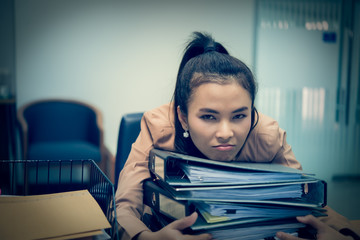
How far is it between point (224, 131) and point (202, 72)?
193 mm

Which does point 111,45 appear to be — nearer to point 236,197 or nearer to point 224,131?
point 224,131

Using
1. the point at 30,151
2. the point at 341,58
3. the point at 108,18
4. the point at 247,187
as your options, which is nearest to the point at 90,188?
the point at 247,187

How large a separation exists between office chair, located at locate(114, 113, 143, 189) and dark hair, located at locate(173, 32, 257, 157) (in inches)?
14.4

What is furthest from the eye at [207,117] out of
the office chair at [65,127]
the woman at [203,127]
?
the office chair at [65,127]

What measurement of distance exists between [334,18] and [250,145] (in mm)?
3792

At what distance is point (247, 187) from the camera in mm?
703

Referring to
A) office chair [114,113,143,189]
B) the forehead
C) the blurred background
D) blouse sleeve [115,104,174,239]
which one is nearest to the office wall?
the blurred background

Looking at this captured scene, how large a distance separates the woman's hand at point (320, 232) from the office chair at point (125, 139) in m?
0.81

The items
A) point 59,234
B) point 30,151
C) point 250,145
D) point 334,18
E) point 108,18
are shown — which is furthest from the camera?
point 334,18

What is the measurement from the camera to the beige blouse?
0.95m

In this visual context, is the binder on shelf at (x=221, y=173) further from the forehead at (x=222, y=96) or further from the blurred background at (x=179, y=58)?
the blurred background at (x=179, y=58)

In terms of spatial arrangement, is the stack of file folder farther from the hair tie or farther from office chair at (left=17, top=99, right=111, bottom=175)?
office chair at (left=17, top=99, right=111, bottom=175)

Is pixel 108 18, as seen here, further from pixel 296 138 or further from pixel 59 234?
pixel 59 234

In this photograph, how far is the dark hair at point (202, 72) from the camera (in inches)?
35.3
